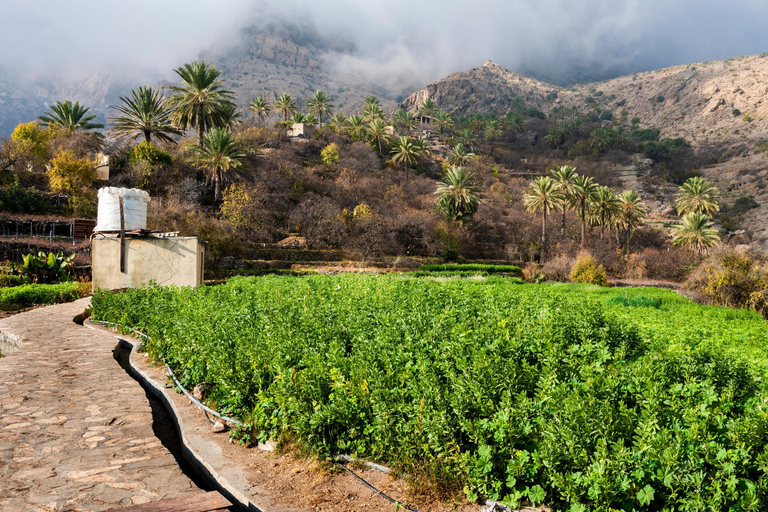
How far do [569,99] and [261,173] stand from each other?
144673 mm

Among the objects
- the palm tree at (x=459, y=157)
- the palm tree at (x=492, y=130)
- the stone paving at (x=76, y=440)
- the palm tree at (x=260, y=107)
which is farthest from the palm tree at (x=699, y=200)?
the stone paving at (x=76, y=440)

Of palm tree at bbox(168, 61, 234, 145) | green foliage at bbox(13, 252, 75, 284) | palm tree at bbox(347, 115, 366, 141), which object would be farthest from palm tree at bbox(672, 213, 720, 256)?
green foliage at bbox(13, 252, 75, 284)

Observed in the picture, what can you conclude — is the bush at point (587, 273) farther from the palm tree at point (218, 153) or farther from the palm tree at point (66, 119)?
the palm tree at point (66, 119)

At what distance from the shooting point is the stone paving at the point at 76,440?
14.2ft

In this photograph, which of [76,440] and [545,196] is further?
[545,196]

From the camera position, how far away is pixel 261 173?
56.1 metres

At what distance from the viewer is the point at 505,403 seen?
156 inches

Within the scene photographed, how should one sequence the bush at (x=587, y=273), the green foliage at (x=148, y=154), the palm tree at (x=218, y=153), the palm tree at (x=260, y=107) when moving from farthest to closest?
the palm tree at (x=260, y=107) → the green foliage at (x=148, y=154) → the palm tree at (x=218, y=153) → the bush at (x=587, y=273)

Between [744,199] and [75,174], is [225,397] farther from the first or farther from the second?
[744,199]

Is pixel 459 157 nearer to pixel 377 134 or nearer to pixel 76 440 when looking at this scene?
pixel 377 134

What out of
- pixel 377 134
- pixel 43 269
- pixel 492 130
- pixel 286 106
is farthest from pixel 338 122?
pixel 43 269

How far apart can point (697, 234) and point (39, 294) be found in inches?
2252

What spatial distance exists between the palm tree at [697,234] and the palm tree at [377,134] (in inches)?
1685

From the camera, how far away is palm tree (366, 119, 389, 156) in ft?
251
